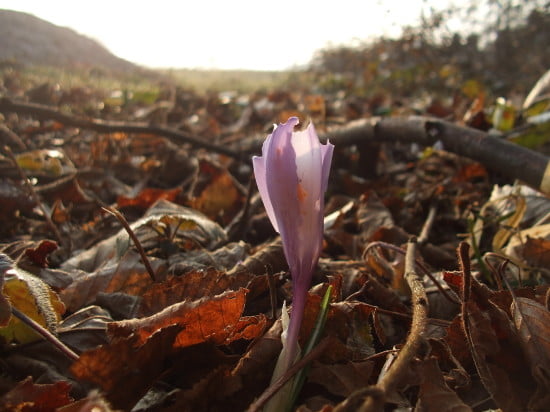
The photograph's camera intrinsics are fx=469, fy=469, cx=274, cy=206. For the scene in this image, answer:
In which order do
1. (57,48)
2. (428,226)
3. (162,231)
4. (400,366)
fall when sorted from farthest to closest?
1. (57,48)
2. (428,226)
3. (162,231)
4. (400,366)

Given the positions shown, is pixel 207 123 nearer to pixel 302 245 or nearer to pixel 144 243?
pixel 144 243

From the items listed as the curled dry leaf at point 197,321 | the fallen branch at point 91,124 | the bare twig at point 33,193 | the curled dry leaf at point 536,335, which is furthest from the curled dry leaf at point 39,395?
the fallen branch at point 91,124

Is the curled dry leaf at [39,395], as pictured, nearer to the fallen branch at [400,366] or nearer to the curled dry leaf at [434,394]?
the fallen branch at [400,366]

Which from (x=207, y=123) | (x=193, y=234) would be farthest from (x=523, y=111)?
(x=207, y=123)

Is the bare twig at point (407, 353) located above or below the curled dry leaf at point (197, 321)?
above

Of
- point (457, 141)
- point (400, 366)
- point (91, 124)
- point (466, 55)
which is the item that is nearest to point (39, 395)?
point (400, 366)

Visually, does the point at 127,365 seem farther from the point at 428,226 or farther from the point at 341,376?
the point at 428,226


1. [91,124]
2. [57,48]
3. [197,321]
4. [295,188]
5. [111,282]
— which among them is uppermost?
[57,48]
